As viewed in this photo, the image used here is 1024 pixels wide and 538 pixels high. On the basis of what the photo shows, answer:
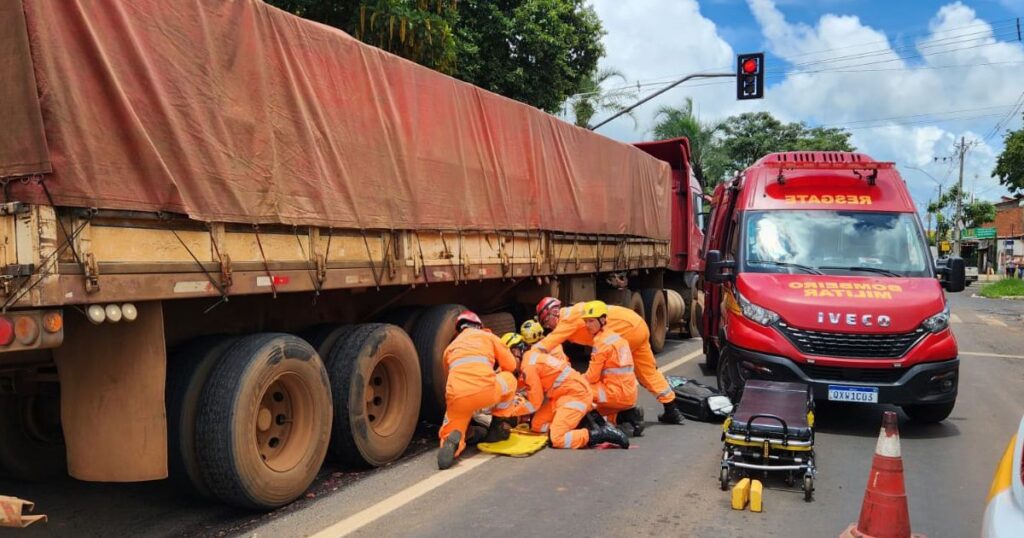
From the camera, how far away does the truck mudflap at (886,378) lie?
6199mm

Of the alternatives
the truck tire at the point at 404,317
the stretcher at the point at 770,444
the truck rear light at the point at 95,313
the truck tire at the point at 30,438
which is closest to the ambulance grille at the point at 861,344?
the stretcher at the point at 770,444

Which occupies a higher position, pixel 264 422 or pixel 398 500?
pixel 264 422

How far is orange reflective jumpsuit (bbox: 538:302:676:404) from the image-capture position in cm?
643

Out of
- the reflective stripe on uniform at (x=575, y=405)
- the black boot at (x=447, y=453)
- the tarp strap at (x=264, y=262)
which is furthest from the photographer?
the reflective stripe on uniform at (x=575, y=405)

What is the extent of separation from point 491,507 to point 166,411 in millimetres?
1938

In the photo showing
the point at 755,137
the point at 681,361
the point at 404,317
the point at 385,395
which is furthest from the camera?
the point at 755,137

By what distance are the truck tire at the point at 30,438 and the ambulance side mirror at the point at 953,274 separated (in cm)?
718

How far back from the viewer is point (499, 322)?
8195 millimetres

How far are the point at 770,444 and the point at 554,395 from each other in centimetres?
184

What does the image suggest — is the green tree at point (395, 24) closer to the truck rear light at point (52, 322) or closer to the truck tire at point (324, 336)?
the truck tire at point (324, 336)

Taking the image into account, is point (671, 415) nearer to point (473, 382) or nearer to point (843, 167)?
point (473, 382)

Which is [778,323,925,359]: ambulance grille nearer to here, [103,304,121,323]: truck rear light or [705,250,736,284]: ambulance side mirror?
[705,250,736,284]: ambulance side mirror

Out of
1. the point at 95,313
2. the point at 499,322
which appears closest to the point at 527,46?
the point at 499,322

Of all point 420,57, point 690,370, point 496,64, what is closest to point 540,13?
point 496,64
